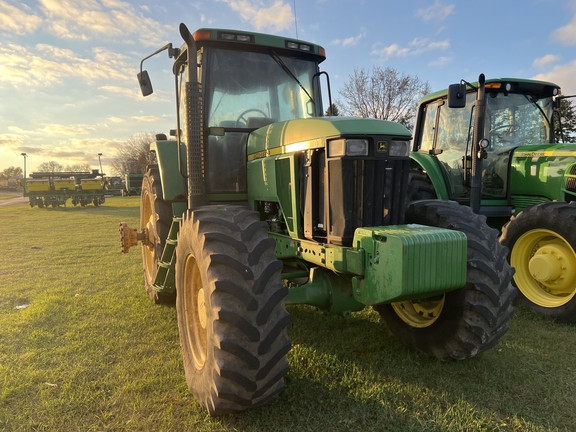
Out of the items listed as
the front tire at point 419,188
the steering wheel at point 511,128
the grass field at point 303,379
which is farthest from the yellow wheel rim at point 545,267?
the steering wheel at point 511,128

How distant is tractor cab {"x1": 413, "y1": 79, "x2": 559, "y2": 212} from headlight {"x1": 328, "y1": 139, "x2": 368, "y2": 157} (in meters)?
3.59

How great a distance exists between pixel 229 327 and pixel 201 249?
562mm

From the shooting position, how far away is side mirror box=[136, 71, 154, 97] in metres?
4.27

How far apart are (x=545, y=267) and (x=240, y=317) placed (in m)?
3.88

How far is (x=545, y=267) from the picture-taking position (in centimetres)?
467

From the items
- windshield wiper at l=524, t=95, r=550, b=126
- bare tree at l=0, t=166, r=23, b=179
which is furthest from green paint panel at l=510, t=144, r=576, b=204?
bare tree at l=0, t=166, r=23, b=179

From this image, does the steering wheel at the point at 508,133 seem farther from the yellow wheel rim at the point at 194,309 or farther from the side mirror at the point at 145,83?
the yellow wheel rim at the point at 194,309

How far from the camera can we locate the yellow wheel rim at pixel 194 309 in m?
3.09

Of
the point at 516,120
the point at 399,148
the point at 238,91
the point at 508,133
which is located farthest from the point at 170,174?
the point at 516,120

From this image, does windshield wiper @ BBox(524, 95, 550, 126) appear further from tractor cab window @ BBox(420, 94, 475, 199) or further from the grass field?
the grass field

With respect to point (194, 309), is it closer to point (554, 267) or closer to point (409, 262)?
point (409, 262)

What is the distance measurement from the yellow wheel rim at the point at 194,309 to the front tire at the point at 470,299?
1.73m

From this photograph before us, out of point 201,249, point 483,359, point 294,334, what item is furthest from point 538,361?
point 201,249

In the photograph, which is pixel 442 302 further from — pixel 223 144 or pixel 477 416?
pixel 223 144
